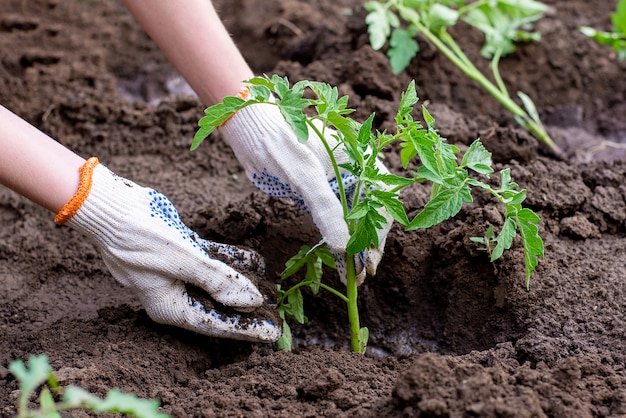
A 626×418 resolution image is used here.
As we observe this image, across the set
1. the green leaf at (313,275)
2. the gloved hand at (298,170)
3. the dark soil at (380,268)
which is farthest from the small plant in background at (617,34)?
the green leaf at (313,275)

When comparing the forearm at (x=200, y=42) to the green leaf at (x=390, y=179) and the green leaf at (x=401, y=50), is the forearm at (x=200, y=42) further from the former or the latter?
the green leaf at (x=401, y=50)

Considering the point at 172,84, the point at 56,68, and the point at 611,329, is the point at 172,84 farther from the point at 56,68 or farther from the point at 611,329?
the point at 611,329

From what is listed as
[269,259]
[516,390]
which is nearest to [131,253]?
[269,259]

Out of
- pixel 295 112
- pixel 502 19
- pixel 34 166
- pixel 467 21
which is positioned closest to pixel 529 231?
pixel 295 112

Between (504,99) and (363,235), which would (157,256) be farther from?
(504,99)

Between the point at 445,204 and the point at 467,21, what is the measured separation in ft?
5.73

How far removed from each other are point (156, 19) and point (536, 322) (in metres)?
1.45

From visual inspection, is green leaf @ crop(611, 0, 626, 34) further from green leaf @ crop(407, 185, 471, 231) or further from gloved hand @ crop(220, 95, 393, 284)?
green leaf @ crop(407, 185, 471, 231)

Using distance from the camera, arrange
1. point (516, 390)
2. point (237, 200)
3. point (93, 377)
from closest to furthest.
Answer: point (516, 390)
point (93, 377)
point (237, 200)

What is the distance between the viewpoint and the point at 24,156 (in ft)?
6.65

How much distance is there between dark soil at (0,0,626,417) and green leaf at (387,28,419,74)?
0.08m

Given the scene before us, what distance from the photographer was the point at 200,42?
236 centimetres

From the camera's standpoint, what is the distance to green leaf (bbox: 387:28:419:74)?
3.31 m

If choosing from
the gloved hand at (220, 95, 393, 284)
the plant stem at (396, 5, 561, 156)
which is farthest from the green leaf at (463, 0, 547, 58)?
the gloved hand at (220, 95, 393, 284)
